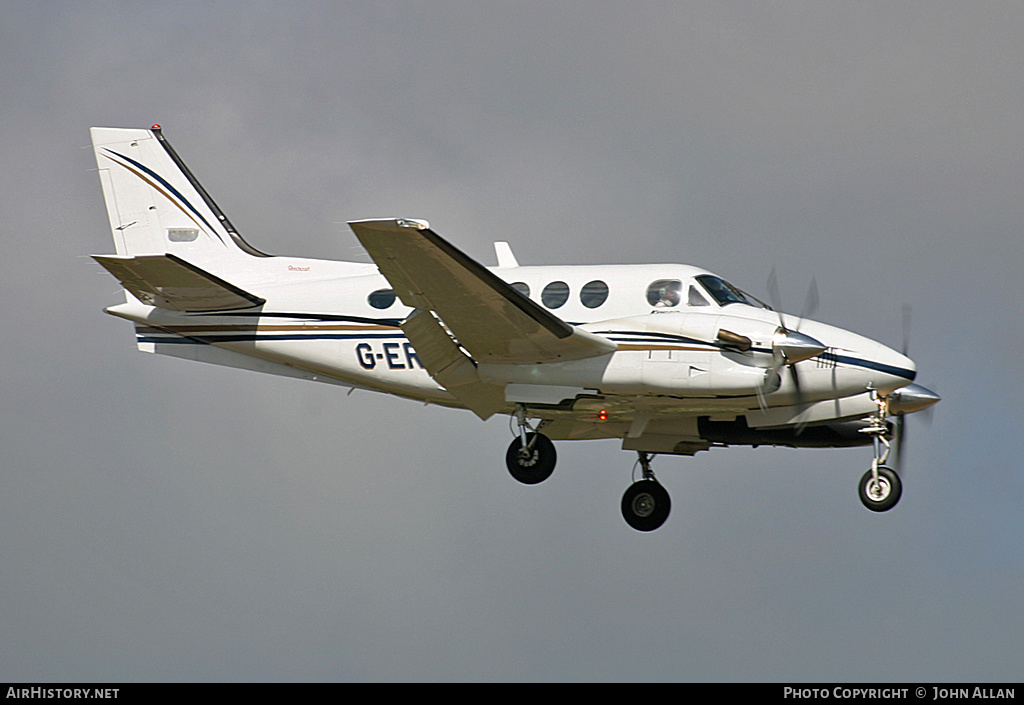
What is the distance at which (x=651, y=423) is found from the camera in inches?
837

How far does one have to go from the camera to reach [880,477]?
18828 millimetres

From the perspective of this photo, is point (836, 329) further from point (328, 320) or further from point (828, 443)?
point (328, 320)

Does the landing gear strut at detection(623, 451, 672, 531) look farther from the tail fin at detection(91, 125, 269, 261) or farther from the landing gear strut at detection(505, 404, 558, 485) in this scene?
the tail fin at detection(91, 125, 269, 261)

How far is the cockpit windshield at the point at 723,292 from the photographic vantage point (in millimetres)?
19125

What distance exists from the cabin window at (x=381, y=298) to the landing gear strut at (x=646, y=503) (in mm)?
5000

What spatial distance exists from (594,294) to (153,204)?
27.6ft

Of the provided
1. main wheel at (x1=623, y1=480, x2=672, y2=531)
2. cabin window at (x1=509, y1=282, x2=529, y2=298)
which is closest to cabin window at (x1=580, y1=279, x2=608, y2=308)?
cabin window at (x1=509, y1=282, x2=529, y2=298)

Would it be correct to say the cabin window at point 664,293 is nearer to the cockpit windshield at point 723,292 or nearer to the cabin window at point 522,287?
the cockpit windshield at point 723,292

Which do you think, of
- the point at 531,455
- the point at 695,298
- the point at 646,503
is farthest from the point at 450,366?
the point at 646,503

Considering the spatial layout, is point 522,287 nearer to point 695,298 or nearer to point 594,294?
point 594,294

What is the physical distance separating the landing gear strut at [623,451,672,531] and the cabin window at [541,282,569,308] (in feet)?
12.1

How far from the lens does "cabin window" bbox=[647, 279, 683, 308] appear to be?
19.2 metres
